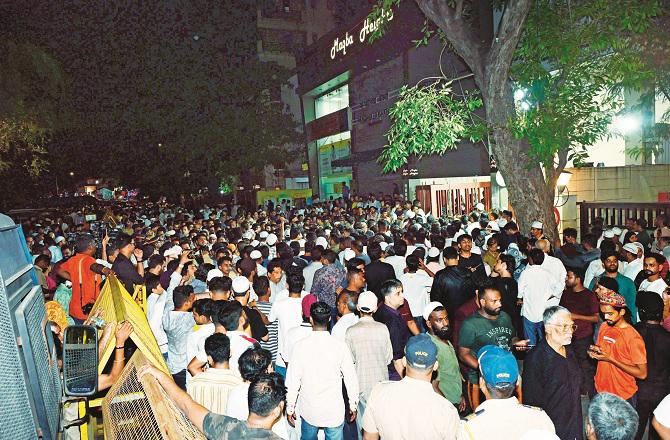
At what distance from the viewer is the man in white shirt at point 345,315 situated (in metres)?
5.15

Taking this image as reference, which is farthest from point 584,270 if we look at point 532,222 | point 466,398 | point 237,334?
point 237,334

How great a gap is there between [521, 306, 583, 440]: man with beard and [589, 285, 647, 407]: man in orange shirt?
65 centimetres

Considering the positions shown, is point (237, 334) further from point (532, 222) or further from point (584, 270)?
point (532, 222)

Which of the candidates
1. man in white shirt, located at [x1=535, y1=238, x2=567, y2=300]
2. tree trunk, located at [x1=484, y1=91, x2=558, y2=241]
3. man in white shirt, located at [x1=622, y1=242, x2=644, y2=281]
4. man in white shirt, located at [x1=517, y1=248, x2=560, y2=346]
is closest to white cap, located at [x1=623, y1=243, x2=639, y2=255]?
man in white shirt, located at [x1=622, y1=242, x2=644, y2=281]

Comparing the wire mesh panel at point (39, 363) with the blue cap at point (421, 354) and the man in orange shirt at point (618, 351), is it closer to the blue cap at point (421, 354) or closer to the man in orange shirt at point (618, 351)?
the blue cap at point (421, 354)

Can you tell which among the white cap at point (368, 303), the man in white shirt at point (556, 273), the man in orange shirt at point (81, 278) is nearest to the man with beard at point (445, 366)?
the white cap at point (368, 303)

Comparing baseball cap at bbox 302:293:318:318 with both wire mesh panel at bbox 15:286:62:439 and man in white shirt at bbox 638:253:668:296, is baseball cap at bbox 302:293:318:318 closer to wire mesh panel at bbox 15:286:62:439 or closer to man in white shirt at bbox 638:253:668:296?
wire mesh panel at bbox 15:286:62:439

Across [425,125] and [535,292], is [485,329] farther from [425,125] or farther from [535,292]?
[425,125]

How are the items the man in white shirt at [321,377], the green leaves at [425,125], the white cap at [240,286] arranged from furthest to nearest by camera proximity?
the green leaves at [425,125] < the white cap at [240,286] < the man in white shirt at [321,377]

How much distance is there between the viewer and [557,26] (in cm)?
984

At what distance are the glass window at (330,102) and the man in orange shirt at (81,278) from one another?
31.5 m

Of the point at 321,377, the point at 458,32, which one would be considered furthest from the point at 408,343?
the point at 458,32

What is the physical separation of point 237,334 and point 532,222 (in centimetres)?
758

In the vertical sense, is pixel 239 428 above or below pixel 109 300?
below
